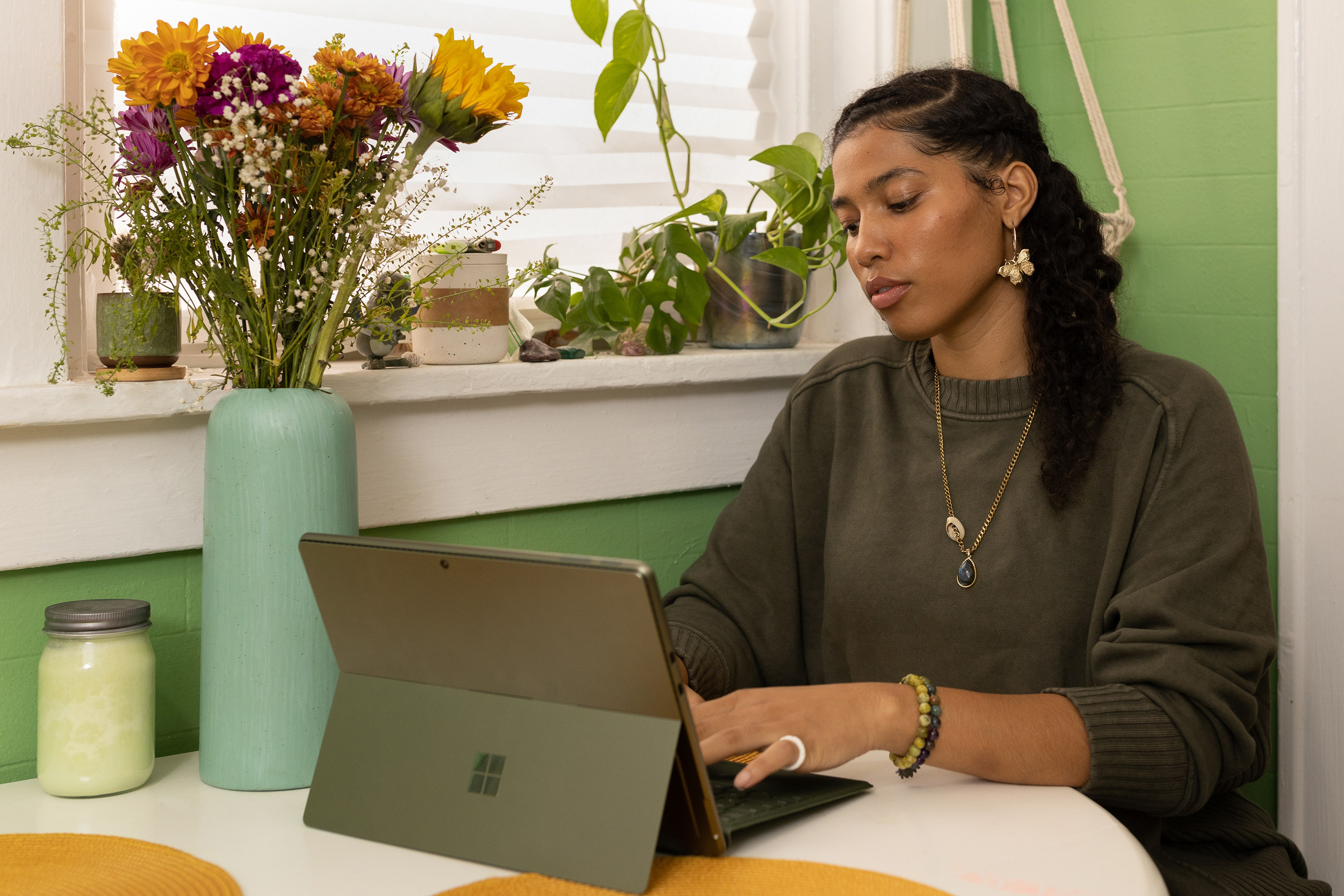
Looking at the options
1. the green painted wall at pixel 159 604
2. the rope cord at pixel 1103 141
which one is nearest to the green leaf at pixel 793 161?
the rope cord at pixel 1103 141

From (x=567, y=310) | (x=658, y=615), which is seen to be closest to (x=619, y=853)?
(x=658, y=615)

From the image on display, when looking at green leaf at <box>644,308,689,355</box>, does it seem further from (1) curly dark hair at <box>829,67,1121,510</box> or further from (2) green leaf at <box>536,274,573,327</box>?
(1) curly dark hair at <box>829,67,1121,510</box>

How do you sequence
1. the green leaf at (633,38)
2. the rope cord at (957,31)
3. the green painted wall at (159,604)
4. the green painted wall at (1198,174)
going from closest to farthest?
1. the green painted wall at (159,604)
2. the green leaf at (633,38)
3. the green painted wall at (1198,174)
4. the rope cord at (957,31)

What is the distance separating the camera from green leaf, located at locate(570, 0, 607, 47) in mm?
1557

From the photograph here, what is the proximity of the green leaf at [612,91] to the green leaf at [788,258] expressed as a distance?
0.89 ft

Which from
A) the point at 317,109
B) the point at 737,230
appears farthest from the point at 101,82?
the point at 737,230

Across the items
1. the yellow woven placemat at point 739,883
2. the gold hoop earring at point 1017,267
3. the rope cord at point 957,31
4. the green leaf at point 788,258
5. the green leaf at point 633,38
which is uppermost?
the rope cord at point 957,31

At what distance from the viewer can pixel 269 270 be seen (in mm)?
1104

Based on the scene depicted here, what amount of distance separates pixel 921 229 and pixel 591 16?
0.53 meters

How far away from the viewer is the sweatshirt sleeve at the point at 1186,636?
1.12m

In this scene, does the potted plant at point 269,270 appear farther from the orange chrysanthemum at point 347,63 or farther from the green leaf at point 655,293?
the green leaf at point 655,293

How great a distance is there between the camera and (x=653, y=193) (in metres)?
1.85

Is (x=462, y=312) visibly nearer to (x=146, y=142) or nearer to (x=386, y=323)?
(x=386, y=323)

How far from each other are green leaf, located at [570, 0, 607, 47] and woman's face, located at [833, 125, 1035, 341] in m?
0.39
